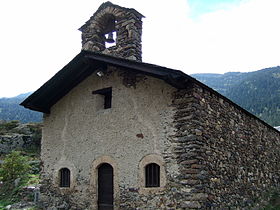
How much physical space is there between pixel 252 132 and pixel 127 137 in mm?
4384

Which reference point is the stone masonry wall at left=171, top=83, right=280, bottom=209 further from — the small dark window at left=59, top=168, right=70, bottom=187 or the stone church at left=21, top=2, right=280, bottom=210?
the small dark window at left=59, top=168, right=70, bottom=187

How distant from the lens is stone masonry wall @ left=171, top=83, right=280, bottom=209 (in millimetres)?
7098

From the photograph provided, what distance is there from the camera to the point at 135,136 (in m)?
8.17

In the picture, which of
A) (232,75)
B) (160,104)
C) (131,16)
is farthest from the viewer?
(232,75)

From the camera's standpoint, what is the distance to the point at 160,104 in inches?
311

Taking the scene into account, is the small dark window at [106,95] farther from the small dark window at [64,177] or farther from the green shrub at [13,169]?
the green shrub at [13,169]

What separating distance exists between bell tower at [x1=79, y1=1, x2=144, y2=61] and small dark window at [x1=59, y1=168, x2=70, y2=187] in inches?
147

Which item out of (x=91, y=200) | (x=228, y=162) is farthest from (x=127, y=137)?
(x=228, y=162)

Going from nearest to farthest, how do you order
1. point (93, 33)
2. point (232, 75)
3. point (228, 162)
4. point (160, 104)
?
point (160, 104) → point (228, 162) → point (93, 33) → point (232, 75)

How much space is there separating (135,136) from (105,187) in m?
1.72

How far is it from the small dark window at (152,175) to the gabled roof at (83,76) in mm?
1968

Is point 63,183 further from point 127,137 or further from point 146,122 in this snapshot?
point 146,122

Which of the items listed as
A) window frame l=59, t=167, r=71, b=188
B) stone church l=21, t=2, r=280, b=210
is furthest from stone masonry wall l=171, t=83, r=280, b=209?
window frame l=59, t=167, r=71, b=188

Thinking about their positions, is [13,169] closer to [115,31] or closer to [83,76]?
[83,76]
